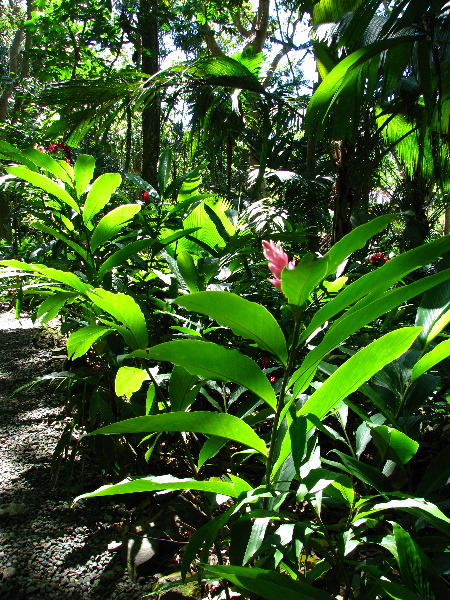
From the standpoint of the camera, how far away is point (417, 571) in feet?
1.69

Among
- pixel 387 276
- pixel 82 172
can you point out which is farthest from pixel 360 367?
pixel 82 172

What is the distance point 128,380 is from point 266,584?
0.38 m

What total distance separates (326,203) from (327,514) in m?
2.66

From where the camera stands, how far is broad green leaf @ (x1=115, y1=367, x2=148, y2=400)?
718 millimetres

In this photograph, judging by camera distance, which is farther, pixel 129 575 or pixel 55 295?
pixel 129 575

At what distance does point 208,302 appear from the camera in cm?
44

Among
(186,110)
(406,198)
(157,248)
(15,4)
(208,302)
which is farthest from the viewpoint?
(15,4)

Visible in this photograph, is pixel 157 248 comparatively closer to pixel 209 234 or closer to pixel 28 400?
pixel 209 234

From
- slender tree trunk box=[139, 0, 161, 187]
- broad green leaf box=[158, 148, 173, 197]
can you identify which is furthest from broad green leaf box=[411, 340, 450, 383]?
slender tree trunk box=[139, 0, 161, 187]

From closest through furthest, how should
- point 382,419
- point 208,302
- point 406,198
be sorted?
point 208,302 → point 382,419 → point 406,198

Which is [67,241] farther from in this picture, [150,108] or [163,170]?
[150,108]

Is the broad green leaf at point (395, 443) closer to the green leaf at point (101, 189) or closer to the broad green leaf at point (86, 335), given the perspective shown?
the broad green leaf at point (86, 335)

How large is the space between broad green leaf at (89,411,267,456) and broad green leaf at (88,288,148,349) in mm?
222

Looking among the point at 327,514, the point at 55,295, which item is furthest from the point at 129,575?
the point at 55,295
